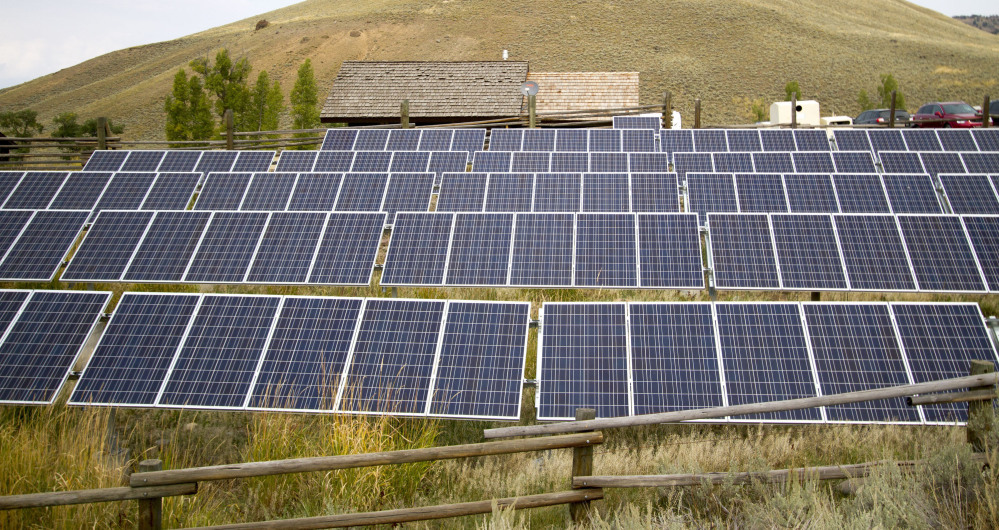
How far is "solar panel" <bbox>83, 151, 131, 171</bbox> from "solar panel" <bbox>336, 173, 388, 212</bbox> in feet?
34.5

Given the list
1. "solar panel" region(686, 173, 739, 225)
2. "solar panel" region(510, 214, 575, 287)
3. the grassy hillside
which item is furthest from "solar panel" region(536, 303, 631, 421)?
the grassy hillside

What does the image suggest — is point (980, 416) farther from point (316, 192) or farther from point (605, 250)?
point (316, 192)

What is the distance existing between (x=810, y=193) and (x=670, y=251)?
5.41 metres

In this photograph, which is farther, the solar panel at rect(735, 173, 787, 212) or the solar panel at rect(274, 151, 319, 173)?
the solar panel at rect(274, 151, 319, 173)

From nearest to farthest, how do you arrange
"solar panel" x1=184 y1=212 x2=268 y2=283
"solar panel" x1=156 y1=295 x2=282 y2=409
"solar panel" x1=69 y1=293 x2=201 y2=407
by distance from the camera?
1. "solar panel" x1=156 y1=295 x2=282 y2=409
2. "solar panel" x1=69 y1=293 x2=201 y2=407
3. "solar panel" x1=184 y1=212 x2=268 y2=283

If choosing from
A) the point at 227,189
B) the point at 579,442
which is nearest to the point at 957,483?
the point at 579,442

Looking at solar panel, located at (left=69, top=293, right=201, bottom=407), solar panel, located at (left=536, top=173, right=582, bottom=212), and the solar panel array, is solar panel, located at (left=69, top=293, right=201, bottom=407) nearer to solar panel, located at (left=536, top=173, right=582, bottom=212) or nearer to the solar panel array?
the solar panel array

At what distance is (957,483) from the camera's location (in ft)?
19.7

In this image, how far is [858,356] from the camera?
8.24m

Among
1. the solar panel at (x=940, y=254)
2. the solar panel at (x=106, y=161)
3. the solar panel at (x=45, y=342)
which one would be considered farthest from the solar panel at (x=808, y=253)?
the solar panel at (x=106, y=161)

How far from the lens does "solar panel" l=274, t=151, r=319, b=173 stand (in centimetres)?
2098

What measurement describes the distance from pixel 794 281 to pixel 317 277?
6.82m

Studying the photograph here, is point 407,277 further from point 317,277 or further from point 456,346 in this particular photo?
point 456,346

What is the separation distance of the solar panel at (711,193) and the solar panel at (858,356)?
224 inches
